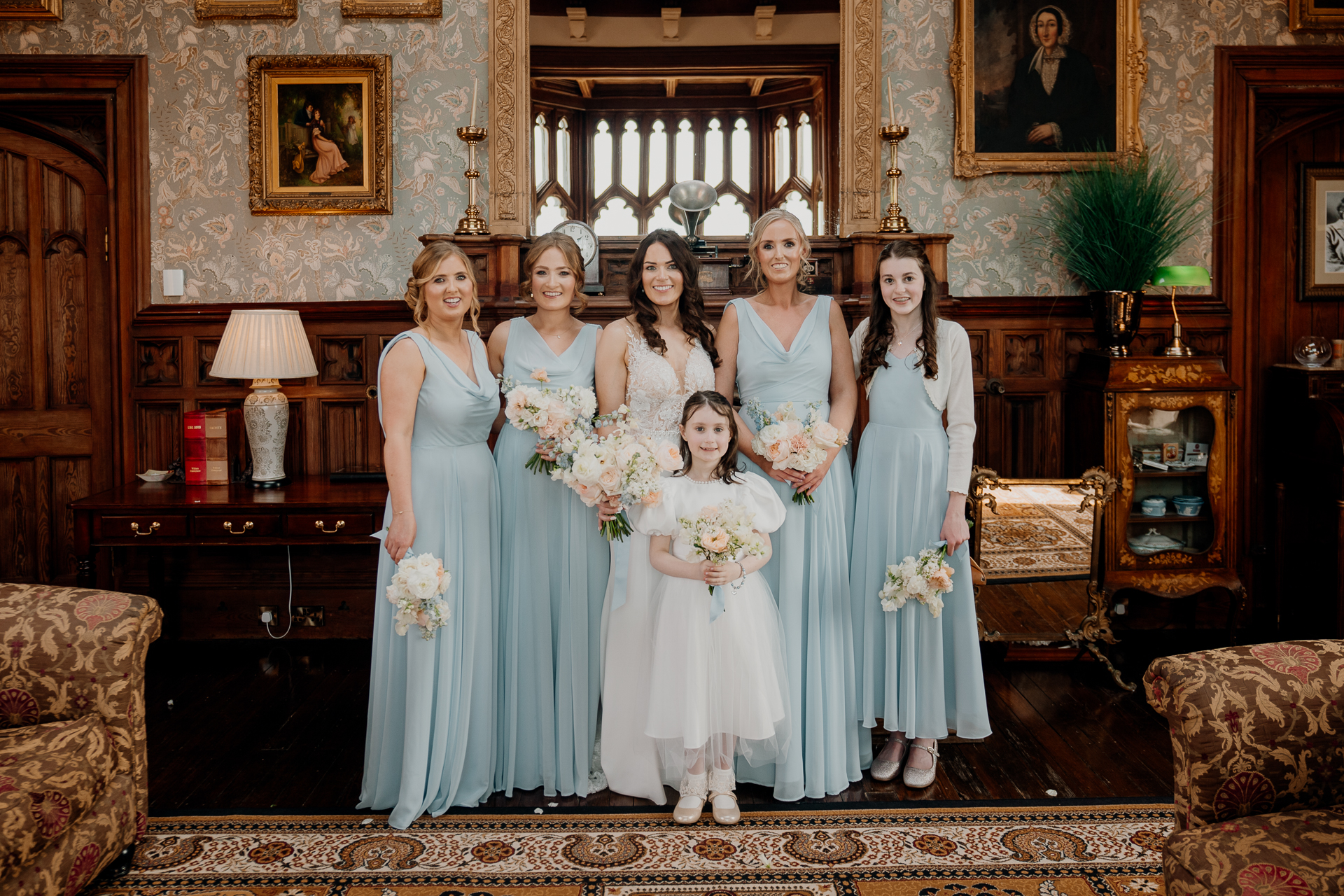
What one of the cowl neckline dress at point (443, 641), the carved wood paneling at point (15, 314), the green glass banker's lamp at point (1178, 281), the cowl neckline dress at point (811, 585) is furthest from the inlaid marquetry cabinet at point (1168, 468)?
the carved wood paneling at point (15, 314)

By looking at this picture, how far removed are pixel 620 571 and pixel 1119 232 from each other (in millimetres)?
2987

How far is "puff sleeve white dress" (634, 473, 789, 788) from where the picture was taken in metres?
2.90

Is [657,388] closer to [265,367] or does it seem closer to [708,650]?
[708,650]

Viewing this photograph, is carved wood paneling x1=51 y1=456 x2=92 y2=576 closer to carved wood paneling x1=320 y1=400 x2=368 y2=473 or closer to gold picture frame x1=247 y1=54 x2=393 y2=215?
carved wood paneling x1=320 y1=400 x2=368 y2=473

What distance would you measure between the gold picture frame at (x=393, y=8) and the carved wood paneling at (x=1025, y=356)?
329cm

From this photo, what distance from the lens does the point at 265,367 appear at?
436 cm

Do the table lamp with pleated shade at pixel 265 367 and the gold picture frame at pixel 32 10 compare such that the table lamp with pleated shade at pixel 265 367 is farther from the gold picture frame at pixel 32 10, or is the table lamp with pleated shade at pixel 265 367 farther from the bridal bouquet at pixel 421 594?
the bridal bouquet at pixel 421 594

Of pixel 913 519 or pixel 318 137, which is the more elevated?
pixel 318 137

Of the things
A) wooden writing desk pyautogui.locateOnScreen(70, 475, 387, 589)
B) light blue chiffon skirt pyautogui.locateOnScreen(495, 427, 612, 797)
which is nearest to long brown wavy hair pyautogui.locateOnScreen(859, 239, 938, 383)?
light blue chiffon skirt pyautogui.locateOnScreen(495, 427, 612, 797)

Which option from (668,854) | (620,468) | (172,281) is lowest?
(668,854)

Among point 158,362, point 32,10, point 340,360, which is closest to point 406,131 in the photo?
point 340,360

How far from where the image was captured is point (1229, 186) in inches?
189

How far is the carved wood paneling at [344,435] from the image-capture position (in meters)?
4.87

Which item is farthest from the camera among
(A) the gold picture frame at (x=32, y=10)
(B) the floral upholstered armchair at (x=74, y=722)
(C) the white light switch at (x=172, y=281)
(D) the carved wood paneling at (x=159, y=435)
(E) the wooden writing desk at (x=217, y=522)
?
(D) the carved wood paneling at (x=159, y=435)
